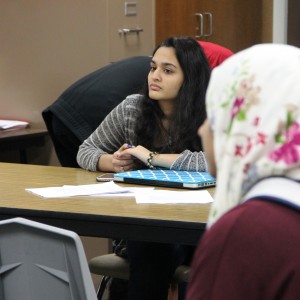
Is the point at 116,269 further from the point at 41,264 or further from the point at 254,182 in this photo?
the point at 254,182

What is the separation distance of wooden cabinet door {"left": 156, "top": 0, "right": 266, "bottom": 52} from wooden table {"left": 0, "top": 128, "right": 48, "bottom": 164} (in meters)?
1.00

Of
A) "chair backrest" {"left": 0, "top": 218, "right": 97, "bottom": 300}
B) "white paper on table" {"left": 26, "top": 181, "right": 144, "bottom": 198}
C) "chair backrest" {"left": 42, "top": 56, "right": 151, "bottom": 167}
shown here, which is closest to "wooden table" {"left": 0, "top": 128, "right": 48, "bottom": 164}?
"chair backrest" {"left": 42, "top": 56, "right": 151, "bottom": 167}

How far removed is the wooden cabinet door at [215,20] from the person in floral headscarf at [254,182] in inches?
145

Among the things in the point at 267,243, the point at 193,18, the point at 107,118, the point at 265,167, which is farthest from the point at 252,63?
the point at 193,18

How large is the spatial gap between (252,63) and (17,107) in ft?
11.5

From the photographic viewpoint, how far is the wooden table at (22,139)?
400 cm

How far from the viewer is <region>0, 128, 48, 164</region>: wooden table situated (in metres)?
4.00

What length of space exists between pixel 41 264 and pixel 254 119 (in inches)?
29.9

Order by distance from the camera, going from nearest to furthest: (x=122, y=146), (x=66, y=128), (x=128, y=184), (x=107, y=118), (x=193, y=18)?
1. (x=128, y=184)
2. (x=122, y=146)
3. (x=107, y=118)
4. (x=66, y=128)
5. (x=193, y=18)

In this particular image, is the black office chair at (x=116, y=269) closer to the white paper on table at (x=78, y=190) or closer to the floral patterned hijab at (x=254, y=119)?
the white paper on table at (x=78, y=190)

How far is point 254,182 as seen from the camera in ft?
3.22

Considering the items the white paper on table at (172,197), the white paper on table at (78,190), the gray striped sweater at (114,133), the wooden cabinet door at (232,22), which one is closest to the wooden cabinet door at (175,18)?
the wooden cabinet door at (232,22)

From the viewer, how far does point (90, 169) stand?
2.94 m

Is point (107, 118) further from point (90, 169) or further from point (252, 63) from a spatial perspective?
point (252, 63)
